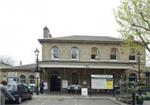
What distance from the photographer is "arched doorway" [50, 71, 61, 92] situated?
5988 cm

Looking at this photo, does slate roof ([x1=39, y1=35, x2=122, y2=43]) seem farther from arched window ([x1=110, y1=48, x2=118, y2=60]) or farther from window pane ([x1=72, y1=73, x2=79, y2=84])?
window pane ([x1=72, y1=73, x2=79, y2=84])

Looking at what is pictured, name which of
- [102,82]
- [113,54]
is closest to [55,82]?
[102,82]

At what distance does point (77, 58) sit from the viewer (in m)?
61.1

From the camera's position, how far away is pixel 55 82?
Result: 59.9 m

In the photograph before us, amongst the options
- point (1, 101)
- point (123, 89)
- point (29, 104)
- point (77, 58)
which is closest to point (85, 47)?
point (77, 58)

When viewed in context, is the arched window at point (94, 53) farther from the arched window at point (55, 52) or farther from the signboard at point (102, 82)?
the signboard at point (102, 82)

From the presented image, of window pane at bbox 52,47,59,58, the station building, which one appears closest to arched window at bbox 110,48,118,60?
the station building

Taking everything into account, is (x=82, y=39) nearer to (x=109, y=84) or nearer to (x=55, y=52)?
(x=55, y=52)

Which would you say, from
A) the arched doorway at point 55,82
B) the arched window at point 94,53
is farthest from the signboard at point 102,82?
the arched window at point 94,53

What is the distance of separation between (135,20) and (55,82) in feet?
80.6

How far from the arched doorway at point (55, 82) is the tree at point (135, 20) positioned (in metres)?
22.4

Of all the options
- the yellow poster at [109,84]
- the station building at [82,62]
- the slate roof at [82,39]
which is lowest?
the yellow poster at [109,84]

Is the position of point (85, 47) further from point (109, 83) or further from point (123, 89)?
point (123, 89)

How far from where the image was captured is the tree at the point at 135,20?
120 ft
